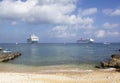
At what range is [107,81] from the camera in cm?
2603

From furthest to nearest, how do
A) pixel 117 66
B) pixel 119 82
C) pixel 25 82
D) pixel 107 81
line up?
pixel 117 66
pixel 107 81
pixel 119 82
pixel 25 82

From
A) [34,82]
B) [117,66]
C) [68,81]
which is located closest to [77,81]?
→ [68,81]

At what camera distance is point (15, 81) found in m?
23.2

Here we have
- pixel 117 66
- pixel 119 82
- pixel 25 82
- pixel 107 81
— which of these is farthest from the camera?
pixel 117 66

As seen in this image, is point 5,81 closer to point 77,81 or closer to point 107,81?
point 77,81

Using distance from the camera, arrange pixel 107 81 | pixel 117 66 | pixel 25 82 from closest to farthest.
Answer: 1. pixel 25 82
2. pixel 107 81
3. pixel 117 66

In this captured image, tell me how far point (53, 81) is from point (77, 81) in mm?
2522

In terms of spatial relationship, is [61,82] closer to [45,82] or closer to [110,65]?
[45,82]

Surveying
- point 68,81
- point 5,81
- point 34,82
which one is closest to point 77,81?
point 68,81

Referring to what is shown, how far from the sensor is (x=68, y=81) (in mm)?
25516

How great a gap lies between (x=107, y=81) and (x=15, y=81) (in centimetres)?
903

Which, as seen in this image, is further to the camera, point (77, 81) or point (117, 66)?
point (117, 66)

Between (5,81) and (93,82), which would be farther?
(93,82)

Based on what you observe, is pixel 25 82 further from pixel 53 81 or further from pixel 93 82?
pixel 93 82
